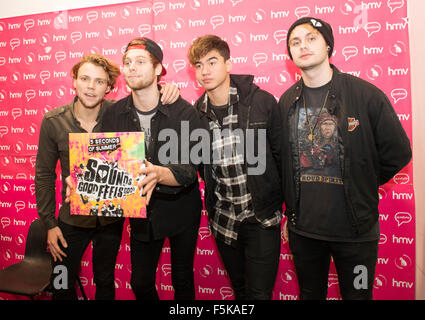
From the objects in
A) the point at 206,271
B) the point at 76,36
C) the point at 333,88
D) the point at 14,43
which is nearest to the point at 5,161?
the point at 14,43

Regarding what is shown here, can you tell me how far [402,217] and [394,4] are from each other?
1585mm

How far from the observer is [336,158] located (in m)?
1.59

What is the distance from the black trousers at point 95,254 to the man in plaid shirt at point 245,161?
780mm

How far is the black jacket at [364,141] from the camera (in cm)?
153

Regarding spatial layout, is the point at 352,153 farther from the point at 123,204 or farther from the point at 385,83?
the point at 123,204

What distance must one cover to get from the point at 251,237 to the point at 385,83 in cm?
154

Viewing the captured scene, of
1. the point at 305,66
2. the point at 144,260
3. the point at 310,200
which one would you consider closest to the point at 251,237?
the point at 310,200

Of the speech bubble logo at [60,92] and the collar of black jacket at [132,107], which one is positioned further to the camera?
the speech bubble logo at [60,92]

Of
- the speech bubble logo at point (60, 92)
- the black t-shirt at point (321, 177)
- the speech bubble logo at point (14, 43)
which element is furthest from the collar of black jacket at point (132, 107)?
the speech bubble logo at point (14, 43)

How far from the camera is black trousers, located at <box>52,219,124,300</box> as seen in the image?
194 cm

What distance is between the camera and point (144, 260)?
1812 mm

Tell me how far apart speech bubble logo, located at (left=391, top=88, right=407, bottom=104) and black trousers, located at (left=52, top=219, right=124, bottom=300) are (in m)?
2.23

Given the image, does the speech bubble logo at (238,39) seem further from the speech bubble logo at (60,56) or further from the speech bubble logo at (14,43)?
the speech bubble logo at (14,43)

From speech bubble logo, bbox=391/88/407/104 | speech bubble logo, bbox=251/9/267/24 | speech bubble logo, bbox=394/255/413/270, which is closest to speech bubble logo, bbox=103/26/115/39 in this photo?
speech bubble logo, bbox=251/9/267/24
